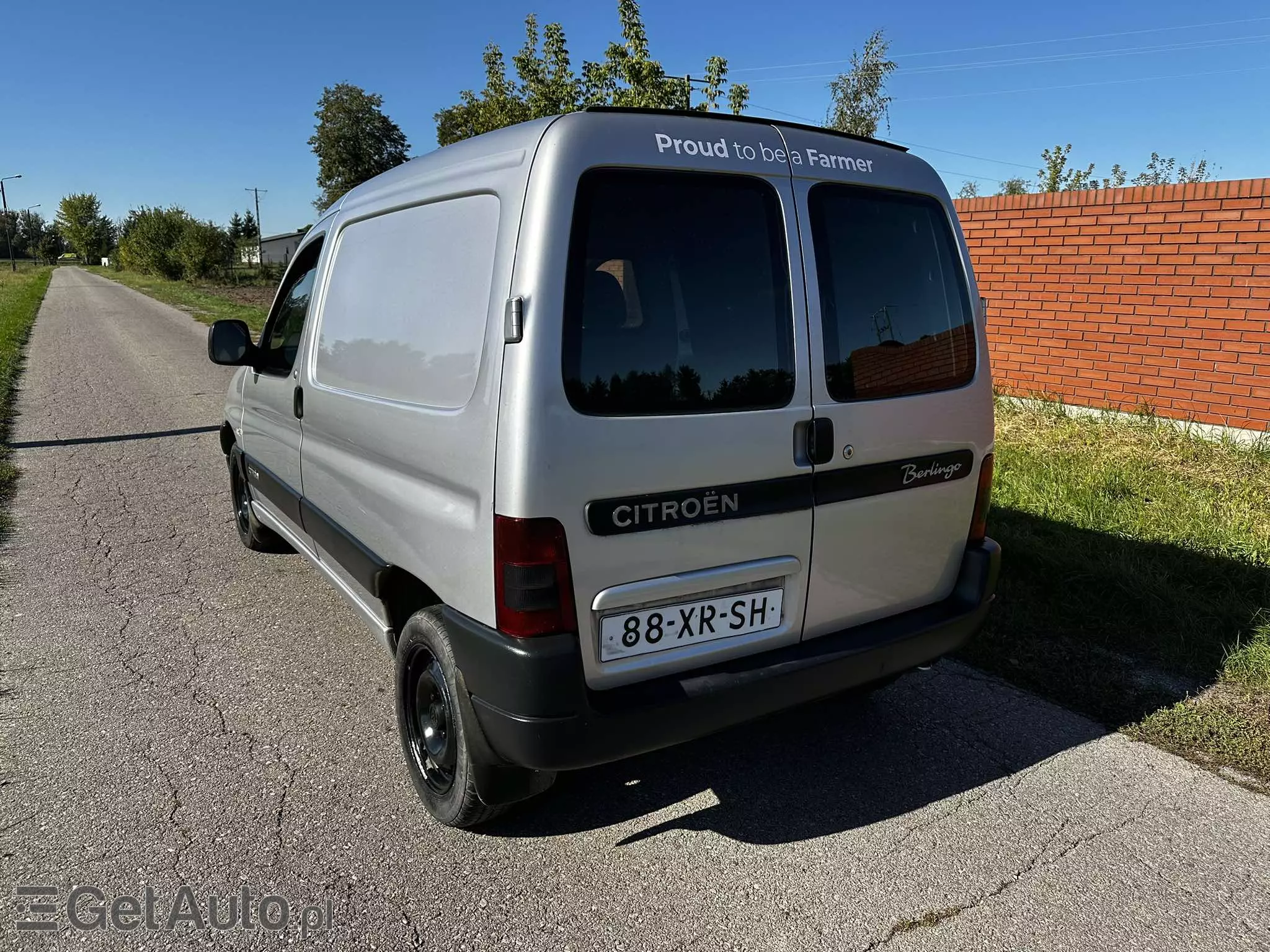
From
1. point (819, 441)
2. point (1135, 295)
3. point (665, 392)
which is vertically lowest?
point (819, 441)

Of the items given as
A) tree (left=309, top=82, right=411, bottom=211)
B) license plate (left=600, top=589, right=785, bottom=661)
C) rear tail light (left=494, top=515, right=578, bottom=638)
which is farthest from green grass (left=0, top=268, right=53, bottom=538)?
tree (left=309, top=82, right=411, bottom=211)

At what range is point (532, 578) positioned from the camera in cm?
213

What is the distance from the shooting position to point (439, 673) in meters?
2.62

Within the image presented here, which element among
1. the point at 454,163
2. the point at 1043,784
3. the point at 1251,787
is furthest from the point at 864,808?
the point at 454,163

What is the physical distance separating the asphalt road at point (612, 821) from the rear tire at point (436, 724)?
11 centimetres

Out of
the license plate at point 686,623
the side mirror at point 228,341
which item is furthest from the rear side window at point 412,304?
the license plate at point 686,623

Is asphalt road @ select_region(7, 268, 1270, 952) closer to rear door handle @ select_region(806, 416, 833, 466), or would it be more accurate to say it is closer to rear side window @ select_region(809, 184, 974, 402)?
rear door handle @ select_region(806, 416, 833, 466)

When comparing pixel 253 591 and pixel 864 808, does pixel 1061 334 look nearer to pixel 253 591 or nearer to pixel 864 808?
pixel 864 808

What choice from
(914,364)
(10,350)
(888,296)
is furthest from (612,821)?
(10,350)

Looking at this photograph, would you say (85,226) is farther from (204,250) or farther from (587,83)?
(587,83)

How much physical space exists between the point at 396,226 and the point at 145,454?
6024 millimetres

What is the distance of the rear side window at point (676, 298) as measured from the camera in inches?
85.7

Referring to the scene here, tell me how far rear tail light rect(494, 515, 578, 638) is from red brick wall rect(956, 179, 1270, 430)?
259 inches

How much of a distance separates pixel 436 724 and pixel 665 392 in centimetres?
137
